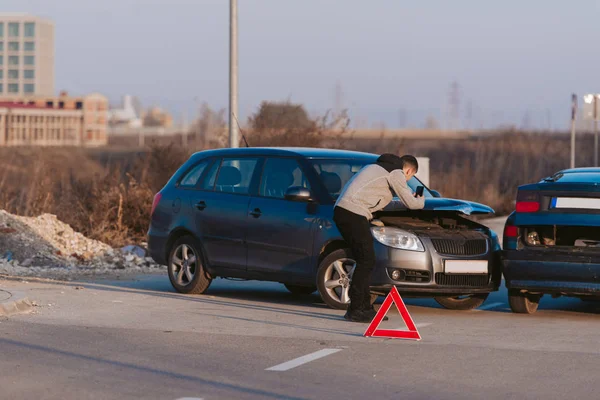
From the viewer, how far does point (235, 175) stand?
13.8m

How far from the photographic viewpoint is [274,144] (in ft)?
87.3

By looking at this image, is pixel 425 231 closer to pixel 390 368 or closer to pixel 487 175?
pixel 390 368

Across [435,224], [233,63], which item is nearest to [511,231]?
[435,224]

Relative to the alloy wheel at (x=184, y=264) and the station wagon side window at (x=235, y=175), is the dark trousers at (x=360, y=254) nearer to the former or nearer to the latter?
the station wagon side window at (x=235, y=175)

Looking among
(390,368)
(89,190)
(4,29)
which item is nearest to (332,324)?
(390,368)

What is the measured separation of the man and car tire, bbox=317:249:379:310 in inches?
27.9

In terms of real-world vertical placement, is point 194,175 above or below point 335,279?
above

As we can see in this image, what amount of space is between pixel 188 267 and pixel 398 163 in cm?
357

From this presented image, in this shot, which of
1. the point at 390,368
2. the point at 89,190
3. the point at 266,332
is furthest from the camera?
the point at 89,190

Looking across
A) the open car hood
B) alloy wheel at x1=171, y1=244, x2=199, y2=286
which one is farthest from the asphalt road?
the open car hood

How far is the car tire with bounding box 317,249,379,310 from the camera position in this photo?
1236 centimetres

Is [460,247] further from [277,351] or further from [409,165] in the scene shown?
[277,351]

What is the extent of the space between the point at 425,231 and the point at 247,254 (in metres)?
2.26

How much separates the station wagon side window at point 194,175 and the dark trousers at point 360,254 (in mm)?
3152
